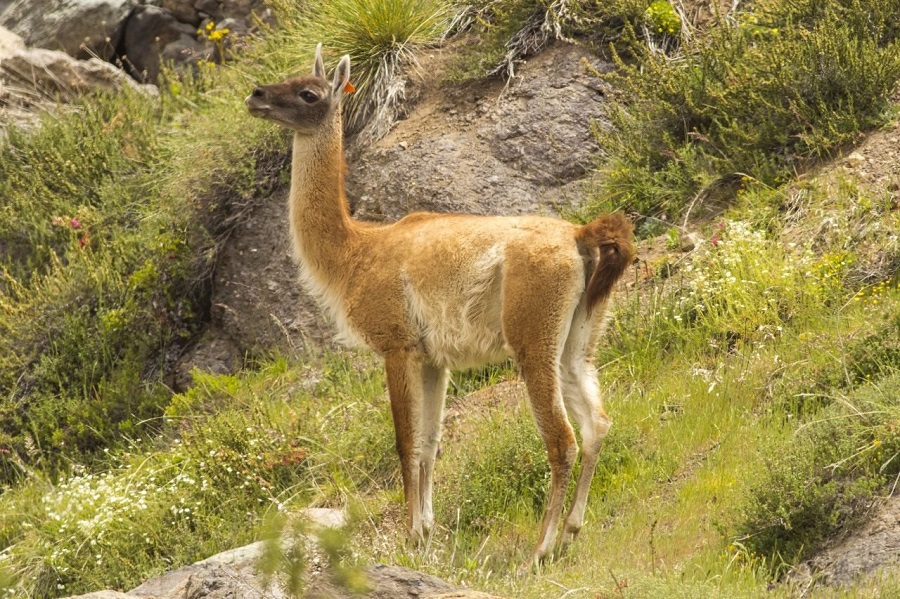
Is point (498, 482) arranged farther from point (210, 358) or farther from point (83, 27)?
point (83, 27)

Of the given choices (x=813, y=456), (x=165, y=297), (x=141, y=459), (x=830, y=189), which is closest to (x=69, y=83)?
(x=165, y=297)

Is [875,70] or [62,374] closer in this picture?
[875,70]

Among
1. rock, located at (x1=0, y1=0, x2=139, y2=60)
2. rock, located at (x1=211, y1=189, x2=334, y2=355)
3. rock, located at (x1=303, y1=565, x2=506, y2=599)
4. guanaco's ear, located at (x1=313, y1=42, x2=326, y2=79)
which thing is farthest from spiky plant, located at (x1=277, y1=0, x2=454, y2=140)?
rock, located at (x1=303, y1=565, x2=506, y2=599)

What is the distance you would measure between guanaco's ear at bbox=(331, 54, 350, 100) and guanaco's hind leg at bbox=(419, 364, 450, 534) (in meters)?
2.05

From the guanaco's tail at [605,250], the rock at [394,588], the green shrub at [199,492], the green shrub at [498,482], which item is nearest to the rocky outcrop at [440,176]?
the green shrub at [199,492]

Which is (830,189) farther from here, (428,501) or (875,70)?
(428,501)

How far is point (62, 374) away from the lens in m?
11.6

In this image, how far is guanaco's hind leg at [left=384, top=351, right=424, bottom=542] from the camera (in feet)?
25.1

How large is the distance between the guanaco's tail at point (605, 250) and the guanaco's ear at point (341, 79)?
2.39 metres

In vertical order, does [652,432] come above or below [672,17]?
below

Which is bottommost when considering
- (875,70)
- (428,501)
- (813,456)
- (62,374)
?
(62,374)

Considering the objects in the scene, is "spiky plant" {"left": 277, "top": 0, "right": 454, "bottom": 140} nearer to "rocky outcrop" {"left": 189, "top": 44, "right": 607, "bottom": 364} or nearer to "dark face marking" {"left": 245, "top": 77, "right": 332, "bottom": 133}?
"rocky outcrop" {"left": 189, "top": 44, "right": 607, "bottom": 364}

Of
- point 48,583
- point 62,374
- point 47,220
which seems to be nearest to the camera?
point 48,583

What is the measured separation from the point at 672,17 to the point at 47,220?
6438 mm
